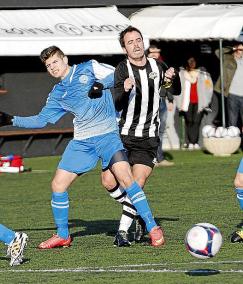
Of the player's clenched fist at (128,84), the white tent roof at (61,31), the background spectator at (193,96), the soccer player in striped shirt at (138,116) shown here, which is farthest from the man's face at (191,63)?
the player's clenched fist at (128,84)

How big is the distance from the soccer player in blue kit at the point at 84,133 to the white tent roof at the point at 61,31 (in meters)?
11.8

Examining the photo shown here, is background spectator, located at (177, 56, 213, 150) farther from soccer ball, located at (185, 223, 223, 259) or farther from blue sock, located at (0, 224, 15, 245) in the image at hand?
soccer ball, located at (185, 223, 223, 259)

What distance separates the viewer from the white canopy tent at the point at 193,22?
2609 centimetres

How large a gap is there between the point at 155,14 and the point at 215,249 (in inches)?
671

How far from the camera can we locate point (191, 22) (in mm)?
26875

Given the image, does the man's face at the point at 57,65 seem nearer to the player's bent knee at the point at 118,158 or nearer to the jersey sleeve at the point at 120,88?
the jersey sleeve at the point at 120,88

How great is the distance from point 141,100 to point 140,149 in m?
0.53

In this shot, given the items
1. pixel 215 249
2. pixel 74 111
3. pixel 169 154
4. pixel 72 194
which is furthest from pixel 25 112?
pixel 215 249

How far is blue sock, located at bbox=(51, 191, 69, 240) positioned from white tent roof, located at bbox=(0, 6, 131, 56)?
39.2 feet

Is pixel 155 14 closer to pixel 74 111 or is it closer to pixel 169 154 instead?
pixel 169 154

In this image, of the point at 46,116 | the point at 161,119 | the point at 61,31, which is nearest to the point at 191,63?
the point at 61,31

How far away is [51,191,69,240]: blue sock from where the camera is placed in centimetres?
1328

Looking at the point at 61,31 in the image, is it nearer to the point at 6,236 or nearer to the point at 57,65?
the point at 57,65

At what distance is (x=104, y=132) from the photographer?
1332cm
